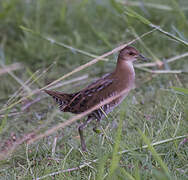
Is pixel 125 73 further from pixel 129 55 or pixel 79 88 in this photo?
pixel 79 88

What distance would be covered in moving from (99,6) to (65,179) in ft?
12.8

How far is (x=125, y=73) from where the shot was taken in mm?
3326

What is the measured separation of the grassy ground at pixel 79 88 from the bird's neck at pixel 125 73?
28cm

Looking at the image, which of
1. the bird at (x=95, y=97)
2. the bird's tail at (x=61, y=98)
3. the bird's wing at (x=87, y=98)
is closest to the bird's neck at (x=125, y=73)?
the bird at (x=95, y=97)

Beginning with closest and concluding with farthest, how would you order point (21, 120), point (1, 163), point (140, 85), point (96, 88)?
1. point (1, 163)
2. point (96, 88)
3. point (21, 120)
4. point (140, 85)

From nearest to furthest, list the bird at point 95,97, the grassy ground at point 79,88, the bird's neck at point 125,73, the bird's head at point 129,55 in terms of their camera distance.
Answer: the grassy ground at point 79,88
the bird at point 95,97
the bird's neck at point 125,73
the bird's head at point 129,55

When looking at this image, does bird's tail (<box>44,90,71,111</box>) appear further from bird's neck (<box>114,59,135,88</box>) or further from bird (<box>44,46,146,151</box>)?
bird's neck (<box>114,59,135,88</box>)

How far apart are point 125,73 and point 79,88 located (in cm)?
131

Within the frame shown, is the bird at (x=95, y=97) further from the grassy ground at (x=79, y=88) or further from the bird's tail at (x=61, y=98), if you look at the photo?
the grassy ground at (x=79, y=88)

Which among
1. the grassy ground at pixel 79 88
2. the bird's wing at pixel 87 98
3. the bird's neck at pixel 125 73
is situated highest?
the bird's neck at pixel 125 73

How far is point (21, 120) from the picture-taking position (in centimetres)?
394

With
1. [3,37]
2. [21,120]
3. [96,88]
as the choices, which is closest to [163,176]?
[96,88]

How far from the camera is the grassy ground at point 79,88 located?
2711mm

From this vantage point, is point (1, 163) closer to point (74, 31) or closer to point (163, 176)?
point (163, 176)
